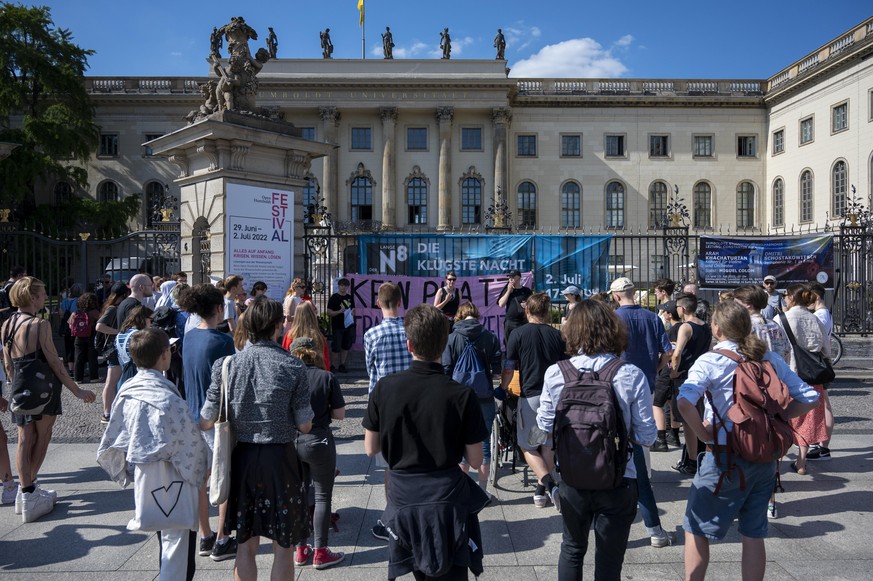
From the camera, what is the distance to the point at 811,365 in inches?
246

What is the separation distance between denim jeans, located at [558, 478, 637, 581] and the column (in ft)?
138

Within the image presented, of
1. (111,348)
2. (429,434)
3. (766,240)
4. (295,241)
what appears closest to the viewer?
(429,434)

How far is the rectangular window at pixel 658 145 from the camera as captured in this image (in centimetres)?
4631

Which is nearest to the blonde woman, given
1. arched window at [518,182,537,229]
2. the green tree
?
the green tree

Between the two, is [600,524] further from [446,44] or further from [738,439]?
[446,44]

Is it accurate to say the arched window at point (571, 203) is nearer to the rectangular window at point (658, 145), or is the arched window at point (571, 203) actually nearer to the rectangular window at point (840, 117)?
the rectangular window at point (658, 145)

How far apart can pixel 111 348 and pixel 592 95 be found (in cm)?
4373

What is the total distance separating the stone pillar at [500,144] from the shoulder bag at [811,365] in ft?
128

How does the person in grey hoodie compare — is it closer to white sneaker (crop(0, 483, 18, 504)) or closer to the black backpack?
the black backpack

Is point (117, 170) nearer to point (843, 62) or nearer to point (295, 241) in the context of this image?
point (295, 241)

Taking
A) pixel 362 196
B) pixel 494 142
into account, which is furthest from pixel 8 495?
pixel 494 142

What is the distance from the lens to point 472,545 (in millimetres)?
3020

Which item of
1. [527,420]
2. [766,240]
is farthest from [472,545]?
[766,240]

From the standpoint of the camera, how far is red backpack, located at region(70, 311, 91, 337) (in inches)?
433
